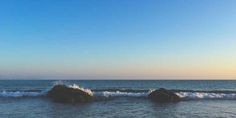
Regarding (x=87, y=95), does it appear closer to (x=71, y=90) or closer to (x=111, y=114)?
(x=71, y=90)

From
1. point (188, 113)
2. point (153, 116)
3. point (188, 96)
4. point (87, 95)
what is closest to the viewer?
point (153, 116)

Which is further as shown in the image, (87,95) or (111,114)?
(87,95)

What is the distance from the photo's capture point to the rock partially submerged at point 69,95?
3331 cm

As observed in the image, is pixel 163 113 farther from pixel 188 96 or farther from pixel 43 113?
pixel 188 96

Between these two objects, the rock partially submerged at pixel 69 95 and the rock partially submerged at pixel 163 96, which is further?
the rock partially submerged at pixel 163 96

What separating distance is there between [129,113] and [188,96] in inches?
633

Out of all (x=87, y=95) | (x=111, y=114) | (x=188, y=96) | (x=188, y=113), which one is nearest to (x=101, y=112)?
(x=111, y=114)

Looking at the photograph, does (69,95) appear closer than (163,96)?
Yes

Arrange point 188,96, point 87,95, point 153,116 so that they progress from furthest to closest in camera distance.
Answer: point 188,96, point 87,95, point 153,116

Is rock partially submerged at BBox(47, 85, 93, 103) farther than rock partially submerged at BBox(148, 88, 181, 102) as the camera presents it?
No

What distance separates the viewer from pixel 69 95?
3409 cm

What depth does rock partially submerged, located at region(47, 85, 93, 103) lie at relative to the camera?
109ft

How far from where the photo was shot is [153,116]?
2241 cm

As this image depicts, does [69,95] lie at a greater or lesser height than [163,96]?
greater
